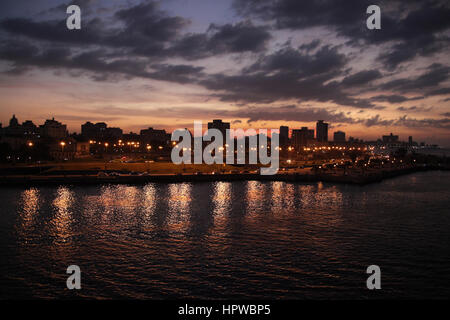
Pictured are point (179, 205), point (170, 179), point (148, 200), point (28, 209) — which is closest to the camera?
point (28, 209)

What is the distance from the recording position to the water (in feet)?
67.4

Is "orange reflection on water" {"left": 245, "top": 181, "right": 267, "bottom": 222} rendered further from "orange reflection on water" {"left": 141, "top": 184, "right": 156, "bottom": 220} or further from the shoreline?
"orange reflection on water" {"left": 141, "top": 184, "right": 156, "bottom": 220}

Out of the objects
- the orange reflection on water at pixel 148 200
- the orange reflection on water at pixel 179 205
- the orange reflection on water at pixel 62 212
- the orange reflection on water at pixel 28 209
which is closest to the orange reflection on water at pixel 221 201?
the orange reflection on water at pixel 179 205

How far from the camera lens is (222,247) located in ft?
92.0

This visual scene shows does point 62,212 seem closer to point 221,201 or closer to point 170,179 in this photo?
point 221,201

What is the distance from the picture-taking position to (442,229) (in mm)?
34531

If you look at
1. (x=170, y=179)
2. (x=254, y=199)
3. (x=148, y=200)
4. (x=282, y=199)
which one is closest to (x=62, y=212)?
(x=148, y=200)

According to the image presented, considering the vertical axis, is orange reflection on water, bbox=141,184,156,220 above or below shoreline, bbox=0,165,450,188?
below

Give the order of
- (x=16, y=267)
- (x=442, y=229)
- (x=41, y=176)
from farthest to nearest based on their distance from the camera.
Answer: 1. (x=41, y=176)
2. (x=442, y=229)
3. (x=16, y=267)

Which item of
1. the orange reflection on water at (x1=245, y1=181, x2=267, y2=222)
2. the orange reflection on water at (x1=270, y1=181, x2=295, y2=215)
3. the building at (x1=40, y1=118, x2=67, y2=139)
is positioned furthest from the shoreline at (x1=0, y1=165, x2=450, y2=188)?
the building at (x1=40, y1=118, x2=67, y2=139)

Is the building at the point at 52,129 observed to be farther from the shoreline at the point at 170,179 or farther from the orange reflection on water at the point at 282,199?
the orange reflection on water at the point at 282,199
